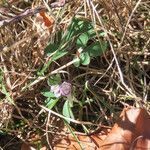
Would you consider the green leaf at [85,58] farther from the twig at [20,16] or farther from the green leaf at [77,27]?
the twig at [20,16]

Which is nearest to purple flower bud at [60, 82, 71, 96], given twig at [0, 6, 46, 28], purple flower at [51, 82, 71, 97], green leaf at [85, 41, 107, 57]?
purple flower at [51, 82, 71, 97]

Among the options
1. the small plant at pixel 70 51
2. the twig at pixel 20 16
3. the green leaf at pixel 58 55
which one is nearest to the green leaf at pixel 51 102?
the small plant at pixel 70 51

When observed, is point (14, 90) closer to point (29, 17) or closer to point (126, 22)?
point (29, 17)

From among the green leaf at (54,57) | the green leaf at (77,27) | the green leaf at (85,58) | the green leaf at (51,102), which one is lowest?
the green leaf at (51,102)

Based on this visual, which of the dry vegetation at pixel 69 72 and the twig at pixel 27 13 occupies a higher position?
the twig at pixel 27 13

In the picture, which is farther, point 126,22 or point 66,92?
point 126,22

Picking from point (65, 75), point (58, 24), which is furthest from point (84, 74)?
point (58, 24)

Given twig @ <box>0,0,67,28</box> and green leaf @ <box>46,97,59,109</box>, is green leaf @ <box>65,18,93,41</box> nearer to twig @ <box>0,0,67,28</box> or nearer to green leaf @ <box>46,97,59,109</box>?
twig @ <box>0,0,67,28</box>
